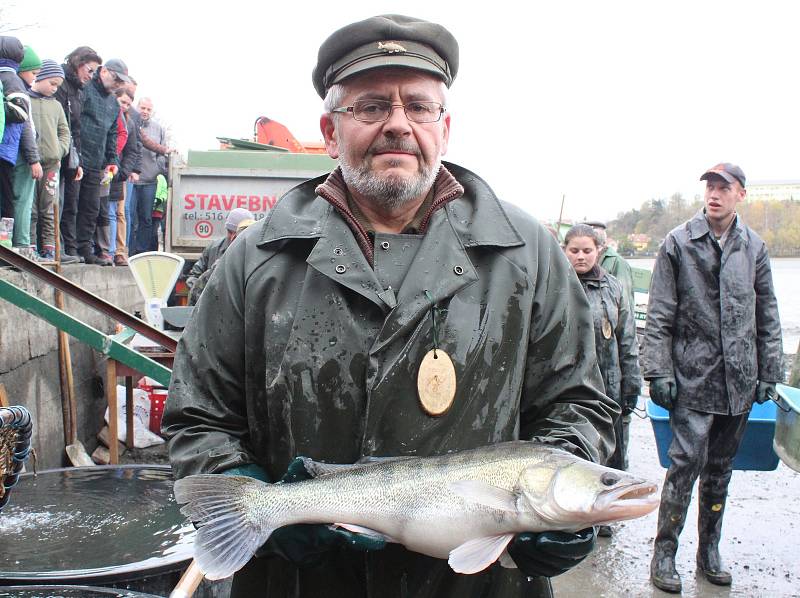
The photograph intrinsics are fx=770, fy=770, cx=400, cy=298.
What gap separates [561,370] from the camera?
87.7 inches

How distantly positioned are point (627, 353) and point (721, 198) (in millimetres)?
1479

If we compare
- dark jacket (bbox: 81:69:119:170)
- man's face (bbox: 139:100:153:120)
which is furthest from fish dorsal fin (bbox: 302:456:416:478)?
man's face (bbox: 139:100:153:120)

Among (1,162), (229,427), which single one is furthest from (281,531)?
(1,162)

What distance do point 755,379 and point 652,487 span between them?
3910 millimetres

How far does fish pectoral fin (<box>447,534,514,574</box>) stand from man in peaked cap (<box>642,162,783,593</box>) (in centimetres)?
360

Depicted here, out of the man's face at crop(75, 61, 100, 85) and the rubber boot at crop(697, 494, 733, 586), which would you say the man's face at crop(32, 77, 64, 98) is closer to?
the man's face at crop(75, 61, 100, 85)

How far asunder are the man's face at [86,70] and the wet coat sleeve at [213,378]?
308 inches

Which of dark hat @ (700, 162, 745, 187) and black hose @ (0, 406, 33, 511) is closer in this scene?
black hose @ (0, 406, 33, 511)

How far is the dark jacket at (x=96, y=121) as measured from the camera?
9633 millimetres

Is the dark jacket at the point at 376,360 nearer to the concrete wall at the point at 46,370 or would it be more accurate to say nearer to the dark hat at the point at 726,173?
the dark hat at the point at 726,173

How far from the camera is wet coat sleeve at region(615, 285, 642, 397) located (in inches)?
243

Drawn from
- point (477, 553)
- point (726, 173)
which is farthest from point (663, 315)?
point (477, 553)

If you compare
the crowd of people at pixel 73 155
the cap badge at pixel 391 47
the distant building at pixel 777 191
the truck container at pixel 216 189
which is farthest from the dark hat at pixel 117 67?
the distant building at pixel 777 191

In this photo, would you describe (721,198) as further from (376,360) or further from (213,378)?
(213,378)
